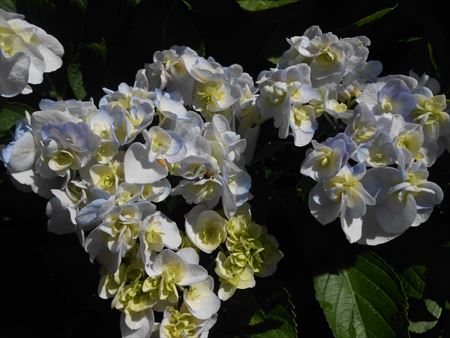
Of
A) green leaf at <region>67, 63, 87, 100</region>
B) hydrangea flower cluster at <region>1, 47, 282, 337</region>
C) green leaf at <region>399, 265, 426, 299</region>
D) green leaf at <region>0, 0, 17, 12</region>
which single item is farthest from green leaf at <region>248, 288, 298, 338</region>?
green leaf at <region>0, 0, 17, 12</region>

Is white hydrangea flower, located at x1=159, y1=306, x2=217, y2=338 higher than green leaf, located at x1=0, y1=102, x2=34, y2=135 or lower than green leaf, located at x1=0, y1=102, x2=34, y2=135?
lower

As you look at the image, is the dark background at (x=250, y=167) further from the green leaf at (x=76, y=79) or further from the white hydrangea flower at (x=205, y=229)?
the white hydrangea flower at (x=205, y=229)

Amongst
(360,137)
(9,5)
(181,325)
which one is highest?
(360,137)

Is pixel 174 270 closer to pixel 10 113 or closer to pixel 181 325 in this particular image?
pixel 181 325

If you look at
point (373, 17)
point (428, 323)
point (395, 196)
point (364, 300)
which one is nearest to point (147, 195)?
point (395, 196)

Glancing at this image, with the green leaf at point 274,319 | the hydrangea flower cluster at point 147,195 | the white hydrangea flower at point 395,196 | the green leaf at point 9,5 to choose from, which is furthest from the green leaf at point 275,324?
the green leaf at point 9,5

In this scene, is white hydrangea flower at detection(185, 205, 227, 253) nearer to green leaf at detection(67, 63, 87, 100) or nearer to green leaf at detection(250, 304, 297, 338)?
green leaf at detection(250, 304, 297, 338)
